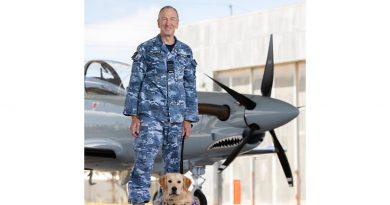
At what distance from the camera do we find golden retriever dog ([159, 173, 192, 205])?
7606mm

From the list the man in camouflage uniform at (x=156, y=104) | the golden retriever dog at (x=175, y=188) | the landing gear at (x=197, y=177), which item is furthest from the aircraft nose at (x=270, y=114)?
the man in camouflage uniform at (x=156, y=104)

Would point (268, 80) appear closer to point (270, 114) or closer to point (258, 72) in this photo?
point (270, 114)

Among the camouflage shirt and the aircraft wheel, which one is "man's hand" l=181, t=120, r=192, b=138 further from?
the aircraft wheel

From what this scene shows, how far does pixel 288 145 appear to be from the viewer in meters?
25.7

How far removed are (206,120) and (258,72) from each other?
11627 millimetres

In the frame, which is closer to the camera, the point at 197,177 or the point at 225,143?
the point at 197,177

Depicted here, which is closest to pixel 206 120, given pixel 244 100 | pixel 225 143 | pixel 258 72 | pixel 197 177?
pixel 225 143

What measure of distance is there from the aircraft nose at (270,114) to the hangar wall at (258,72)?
1032 cm

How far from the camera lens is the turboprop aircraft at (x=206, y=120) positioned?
13.8 meters

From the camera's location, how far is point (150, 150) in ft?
24.6

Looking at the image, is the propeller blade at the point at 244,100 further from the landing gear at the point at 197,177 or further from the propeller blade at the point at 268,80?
the landing gear at the point at 197,177
